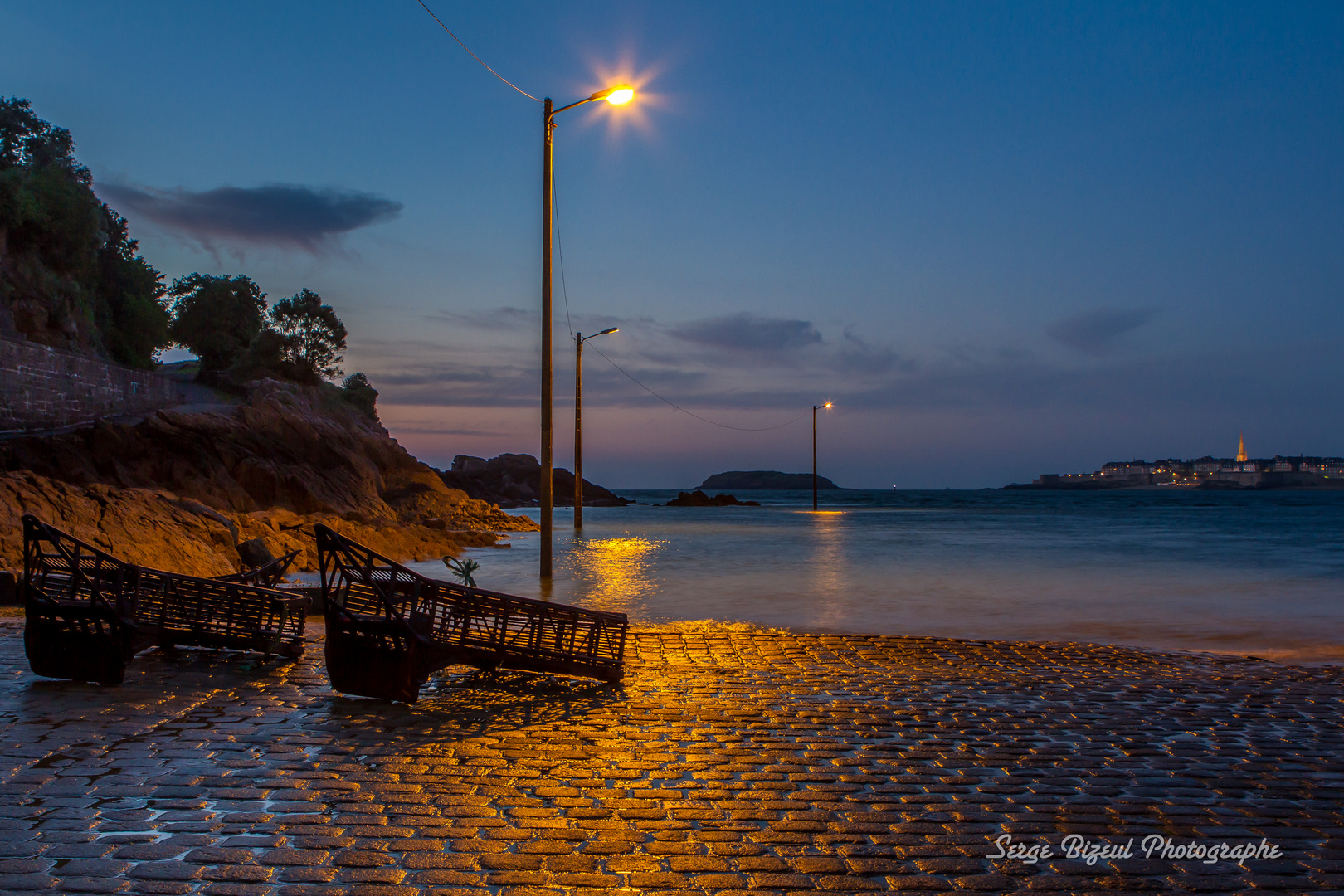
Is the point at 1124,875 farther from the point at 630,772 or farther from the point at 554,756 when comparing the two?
the point at 554,756

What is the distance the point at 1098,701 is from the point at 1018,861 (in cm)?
393

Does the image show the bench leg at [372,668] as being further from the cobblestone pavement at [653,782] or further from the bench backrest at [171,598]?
the bench backrest at [171,598]

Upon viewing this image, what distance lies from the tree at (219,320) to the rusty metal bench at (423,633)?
64.8 m

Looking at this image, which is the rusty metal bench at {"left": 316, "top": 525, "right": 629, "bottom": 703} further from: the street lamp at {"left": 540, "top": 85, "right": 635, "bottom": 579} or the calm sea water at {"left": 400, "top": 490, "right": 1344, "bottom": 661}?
the street lamp at {"left": 540, "top": 85, "right": 635, "bottom": 579}

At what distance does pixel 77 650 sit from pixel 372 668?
274 centimetres

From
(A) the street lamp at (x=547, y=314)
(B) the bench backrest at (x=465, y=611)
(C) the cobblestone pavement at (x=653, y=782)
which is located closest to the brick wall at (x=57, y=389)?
(A) the street lamp at (x=547, y=314)

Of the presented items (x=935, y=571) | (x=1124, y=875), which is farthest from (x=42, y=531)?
(x=935, y=571)

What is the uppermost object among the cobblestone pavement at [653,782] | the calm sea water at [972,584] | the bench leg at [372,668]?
the bench leg at [372,668]

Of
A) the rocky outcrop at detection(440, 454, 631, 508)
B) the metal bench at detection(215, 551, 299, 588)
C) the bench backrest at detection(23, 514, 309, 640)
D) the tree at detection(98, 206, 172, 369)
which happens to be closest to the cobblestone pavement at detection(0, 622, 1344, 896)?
the bench backrest at detection(23, 514, 309, 640)

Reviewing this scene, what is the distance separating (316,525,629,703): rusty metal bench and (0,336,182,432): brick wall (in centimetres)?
3157

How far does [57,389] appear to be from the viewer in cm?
3303

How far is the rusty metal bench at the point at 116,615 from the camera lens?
22.5 feet

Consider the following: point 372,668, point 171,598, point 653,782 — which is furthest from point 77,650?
point 653,782

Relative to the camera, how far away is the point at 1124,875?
360 cm
